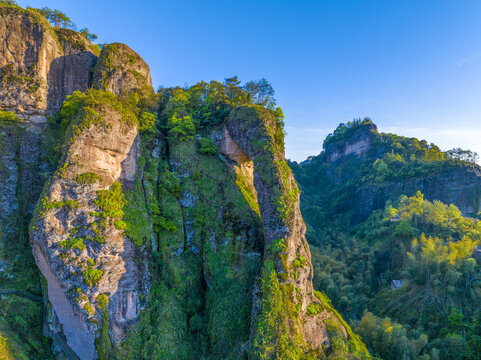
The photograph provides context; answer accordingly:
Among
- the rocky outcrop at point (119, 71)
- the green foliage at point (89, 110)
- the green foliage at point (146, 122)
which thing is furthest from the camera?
the rocky outcrop at point (119, 71)

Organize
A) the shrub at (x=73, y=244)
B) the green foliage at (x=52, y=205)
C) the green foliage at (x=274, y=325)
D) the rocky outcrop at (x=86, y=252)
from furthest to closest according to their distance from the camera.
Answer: the green foliage at (x=52, y=205) < the shrub at (x=73, y=244) < the rocky outcrop at (x=86, y=252) < the green foliage at (x=274, y=325)

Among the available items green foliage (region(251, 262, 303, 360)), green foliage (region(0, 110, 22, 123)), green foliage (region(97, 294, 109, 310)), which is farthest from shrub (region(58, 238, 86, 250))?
green foliage (region(0, 110, 22, 123))

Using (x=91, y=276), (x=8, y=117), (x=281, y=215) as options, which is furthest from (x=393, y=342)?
(x=8, y=117)

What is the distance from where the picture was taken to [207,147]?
20.5m

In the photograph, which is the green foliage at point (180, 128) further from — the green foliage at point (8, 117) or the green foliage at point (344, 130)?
the green foliage at point (344, 130)

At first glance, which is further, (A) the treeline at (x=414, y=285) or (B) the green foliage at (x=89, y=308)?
(A) the treeline at (x=414, y=285)

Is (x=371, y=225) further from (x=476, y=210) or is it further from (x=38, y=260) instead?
(x=38, y=260)

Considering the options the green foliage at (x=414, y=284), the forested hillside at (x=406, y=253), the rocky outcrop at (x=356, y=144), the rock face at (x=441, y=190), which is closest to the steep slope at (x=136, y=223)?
the green foliage at (x=414, y=284)

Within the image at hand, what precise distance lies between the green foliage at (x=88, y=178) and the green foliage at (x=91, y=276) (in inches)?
211

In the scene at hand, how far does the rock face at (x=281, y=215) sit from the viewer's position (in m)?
13.9

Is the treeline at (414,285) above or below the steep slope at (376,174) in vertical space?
below

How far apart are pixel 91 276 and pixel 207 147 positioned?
12882mm

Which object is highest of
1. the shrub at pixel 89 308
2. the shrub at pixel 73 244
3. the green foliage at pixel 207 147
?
the green foliage at pixel 207 147

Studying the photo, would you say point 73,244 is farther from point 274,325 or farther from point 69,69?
point 69,69
